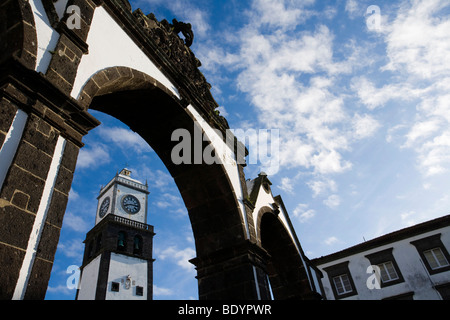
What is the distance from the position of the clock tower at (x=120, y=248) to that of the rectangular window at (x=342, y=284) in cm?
1550

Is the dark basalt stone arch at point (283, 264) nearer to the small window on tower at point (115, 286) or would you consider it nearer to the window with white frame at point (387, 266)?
the window with white frame at point (387, 266)

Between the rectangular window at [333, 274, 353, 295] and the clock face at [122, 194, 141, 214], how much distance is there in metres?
21.1

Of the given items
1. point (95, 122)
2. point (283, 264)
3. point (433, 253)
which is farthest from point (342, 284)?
point (95, 122)

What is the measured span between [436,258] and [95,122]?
17696 mm

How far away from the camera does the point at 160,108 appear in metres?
6.26

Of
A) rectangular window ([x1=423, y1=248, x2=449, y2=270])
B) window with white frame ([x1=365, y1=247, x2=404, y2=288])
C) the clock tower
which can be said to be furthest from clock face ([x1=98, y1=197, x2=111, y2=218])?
rectangular window ([x1=423, y1=248, x2=449, y2=270])

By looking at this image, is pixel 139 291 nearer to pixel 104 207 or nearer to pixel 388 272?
pixel 104 207

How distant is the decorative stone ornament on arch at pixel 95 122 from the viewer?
260 cm

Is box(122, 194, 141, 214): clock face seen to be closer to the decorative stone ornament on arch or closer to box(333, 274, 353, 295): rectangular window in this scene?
box(333, 274, 353, 295): rectangular window

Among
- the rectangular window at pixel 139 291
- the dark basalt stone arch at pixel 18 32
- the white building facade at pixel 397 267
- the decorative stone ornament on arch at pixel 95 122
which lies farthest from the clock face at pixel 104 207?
the dark basalt stone arch at pixel 18 32

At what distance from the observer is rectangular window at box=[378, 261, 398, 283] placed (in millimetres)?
16156
